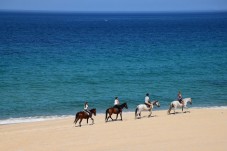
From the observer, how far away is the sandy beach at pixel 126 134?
2103 cm

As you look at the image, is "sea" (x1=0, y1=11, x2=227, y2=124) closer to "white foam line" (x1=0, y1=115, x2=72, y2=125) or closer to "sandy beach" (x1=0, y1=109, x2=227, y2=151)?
"white foam line" (x1=0, y1=115, x2=72, y2=125)

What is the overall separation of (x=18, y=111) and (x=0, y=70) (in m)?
18.4

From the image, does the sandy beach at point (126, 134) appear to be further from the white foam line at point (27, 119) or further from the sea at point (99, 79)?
the sea at point (99, 79)

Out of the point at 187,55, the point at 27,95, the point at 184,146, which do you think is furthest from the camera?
the point at 187,55

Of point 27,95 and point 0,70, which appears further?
point 0,70

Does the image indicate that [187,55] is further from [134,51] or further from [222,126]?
[222,126]

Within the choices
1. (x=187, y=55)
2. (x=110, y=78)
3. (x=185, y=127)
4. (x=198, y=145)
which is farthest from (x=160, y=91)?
(x=187, y=55)

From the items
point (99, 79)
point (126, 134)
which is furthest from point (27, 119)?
point (99, 79)

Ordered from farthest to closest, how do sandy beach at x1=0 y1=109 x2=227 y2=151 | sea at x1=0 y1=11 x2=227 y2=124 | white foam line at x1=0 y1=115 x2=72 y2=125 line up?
1. sea at x1=0 y1=11 x2=227 y2=124
2. white foam line at x1=0 y1=115 x2=72 y2=125
3. sandy beach at x1=0 y1=109 x2=227 y2=151

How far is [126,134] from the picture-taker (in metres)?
23.3

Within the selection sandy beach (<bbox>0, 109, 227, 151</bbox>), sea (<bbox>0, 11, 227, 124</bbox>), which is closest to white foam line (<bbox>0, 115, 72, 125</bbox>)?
sea (<bbox>0, 11, 227, 124</bbox>)

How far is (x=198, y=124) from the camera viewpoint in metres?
25.1

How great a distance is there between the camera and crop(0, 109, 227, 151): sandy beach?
69.0 ft

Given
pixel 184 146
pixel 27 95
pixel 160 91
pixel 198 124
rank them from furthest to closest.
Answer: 1. pixel 160 91
2. pixel 27 95
3. pixel 198 124
4. pixel 184 146
